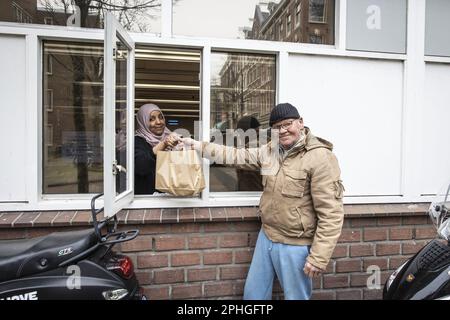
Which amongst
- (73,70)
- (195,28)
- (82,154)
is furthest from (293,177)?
(73,70)

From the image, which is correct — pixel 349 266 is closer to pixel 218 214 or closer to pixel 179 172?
pixel 218 214

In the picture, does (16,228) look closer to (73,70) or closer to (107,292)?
(107,292)

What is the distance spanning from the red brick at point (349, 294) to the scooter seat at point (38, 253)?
2257 millimetres

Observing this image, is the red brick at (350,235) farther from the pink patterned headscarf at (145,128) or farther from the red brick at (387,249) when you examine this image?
the pink patterned headscarf at (145,128)

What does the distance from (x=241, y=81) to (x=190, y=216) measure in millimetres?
1378

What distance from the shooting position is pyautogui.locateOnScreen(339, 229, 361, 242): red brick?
2934 millimetres

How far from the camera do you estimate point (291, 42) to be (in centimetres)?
Answer: 298

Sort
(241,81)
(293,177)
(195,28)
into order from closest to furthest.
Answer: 1. (293,177)
2. (195,28)
3. (241,81)

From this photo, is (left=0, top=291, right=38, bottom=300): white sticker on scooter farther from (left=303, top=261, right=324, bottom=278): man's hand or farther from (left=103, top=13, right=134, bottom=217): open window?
(left=303, top=261, right=324, bottom=278): man's hand

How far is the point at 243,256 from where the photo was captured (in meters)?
2.82

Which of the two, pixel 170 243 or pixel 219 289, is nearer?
pixel 170 243

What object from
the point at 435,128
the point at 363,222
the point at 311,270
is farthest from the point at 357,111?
the point at 311,270

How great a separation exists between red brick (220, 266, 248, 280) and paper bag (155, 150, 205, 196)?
2.48ft

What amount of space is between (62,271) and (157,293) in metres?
1.07
